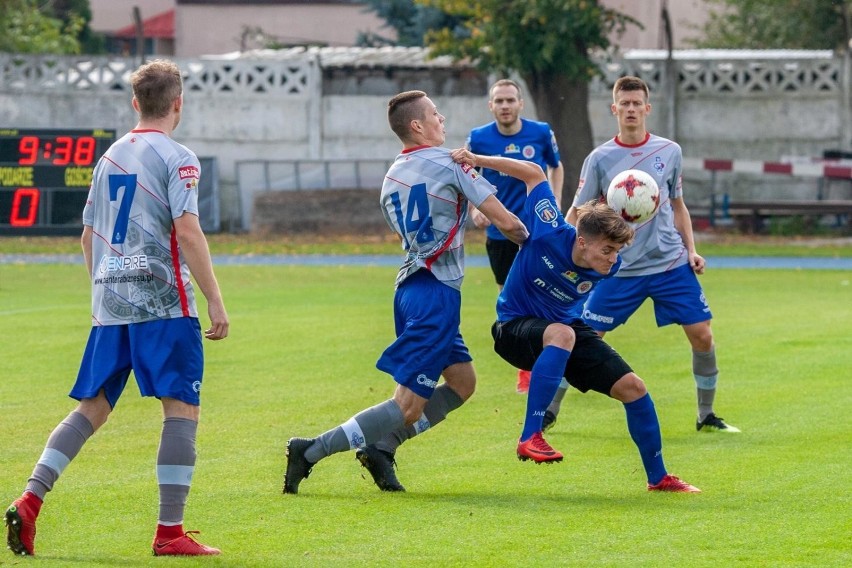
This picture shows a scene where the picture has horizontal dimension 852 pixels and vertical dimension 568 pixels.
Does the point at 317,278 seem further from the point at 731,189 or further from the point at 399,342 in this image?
the point at 399,342

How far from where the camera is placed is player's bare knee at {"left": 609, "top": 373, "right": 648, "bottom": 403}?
273 inches

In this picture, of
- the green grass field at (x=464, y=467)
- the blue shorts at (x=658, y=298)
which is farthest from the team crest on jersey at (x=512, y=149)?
the blue shorts at (x=658, y=298)

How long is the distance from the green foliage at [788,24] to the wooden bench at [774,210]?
6778 mm

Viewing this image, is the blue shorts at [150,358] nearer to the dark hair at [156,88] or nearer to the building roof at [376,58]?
the dark hair at [156,88]

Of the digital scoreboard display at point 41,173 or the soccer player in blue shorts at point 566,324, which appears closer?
the soccer player in blue shorts at point 566,324

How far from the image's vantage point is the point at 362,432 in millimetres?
7023

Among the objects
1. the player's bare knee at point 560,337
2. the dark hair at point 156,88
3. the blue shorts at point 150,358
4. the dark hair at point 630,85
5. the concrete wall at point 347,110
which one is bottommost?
the concrete wall at point 347,110

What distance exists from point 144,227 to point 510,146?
5598 mm

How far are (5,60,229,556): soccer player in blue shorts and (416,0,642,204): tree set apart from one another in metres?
20.8

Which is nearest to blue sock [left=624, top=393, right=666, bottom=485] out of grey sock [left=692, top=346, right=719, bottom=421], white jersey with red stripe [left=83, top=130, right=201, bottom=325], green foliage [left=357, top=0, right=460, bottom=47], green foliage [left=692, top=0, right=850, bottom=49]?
grey sock [left=692, top=346, right=719, bottom=421]

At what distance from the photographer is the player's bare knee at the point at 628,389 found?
273 inches

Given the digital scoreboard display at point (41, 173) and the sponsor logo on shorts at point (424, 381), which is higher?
the sponsor logo on shorts at point (424, 381)

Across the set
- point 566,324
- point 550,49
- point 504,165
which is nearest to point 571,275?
point 566,324

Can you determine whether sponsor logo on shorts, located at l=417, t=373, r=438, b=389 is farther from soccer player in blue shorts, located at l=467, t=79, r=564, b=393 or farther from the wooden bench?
the wooden bench
